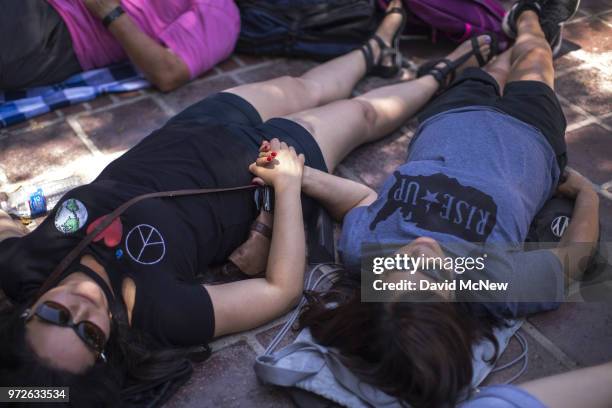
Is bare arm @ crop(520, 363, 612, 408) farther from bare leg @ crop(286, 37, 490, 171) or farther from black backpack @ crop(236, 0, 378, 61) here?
black backpack @ crop(236, 0, 378, 61)

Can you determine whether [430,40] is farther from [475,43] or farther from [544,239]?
[544,239]

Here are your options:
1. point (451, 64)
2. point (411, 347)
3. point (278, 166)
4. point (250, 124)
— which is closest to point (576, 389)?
point (411, 347)

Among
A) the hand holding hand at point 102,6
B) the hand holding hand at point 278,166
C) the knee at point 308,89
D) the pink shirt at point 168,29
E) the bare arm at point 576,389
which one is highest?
the hand holding hand at point 102,6

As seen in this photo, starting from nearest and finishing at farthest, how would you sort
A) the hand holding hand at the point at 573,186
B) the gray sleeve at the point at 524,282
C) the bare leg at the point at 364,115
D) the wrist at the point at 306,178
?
1. the gray sleeve at the point at 524,282
2. the wrist at the point at 306,178
3. the hand holding hand at the point at 573,186
4. the bare leg at the point at 364,115

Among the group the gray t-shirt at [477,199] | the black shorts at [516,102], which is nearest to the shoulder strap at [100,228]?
the gray t-shirt at [477,199]

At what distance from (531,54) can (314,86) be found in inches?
42.5

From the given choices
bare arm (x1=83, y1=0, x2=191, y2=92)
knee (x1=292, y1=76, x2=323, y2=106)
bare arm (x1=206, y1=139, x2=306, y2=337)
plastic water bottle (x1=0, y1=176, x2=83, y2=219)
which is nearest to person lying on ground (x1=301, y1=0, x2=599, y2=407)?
bare arm (x1=206, y1=139, x2=306, y2=337)

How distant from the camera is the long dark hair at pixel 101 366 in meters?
1.88

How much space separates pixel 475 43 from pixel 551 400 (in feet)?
7.08

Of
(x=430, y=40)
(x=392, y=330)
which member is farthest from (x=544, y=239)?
(x=430, y=40)

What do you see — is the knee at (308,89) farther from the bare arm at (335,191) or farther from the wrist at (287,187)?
the wrist at (287,187)

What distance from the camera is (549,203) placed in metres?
2.79

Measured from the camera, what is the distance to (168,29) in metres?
3.56

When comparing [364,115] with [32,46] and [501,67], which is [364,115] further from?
[32,46]
